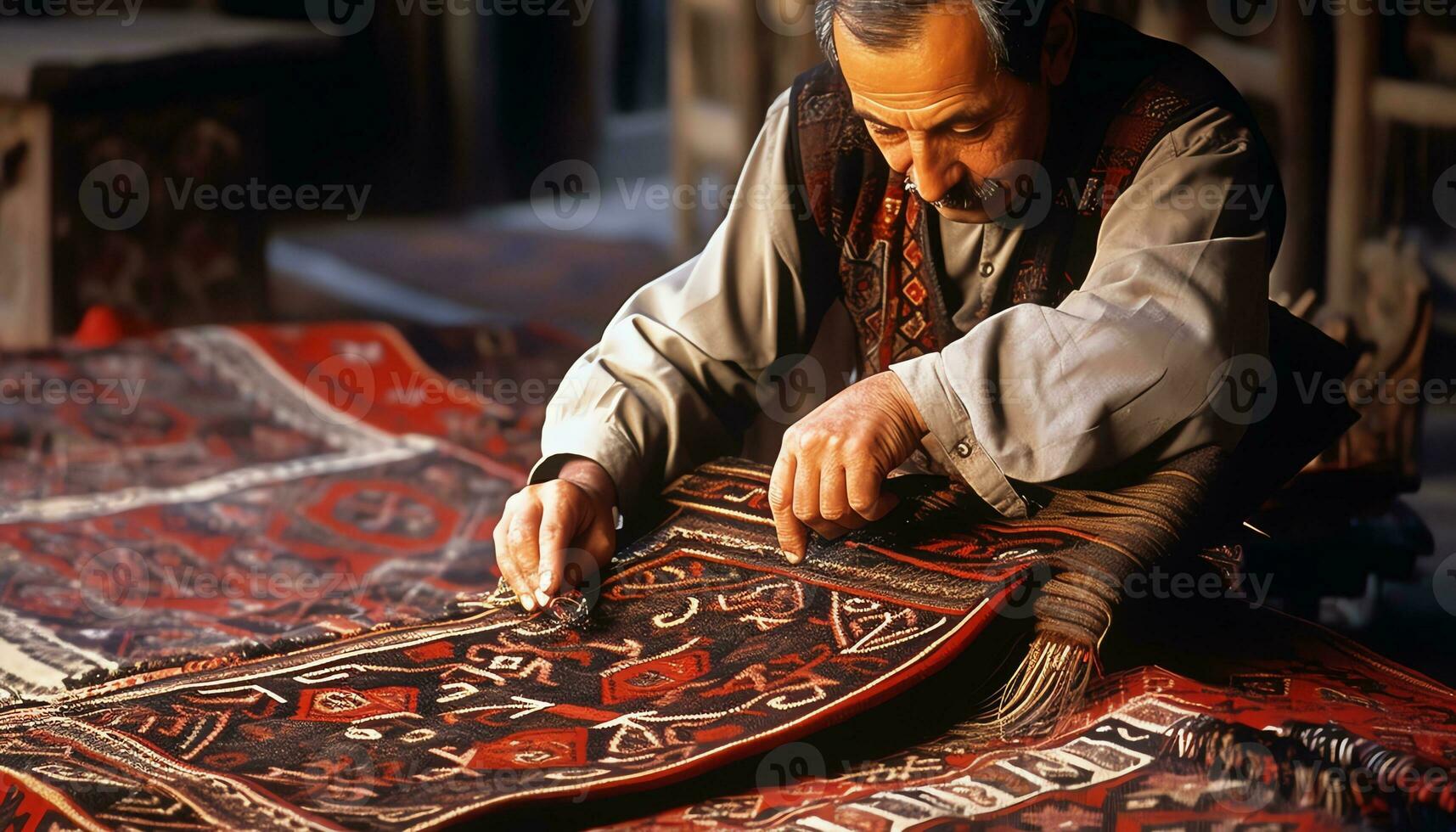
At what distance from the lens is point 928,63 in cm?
187

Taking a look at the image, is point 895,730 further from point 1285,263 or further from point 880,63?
point 1285,263

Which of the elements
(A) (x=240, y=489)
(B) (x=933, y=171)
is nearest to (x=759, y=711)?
(B) (x=933, y=171)

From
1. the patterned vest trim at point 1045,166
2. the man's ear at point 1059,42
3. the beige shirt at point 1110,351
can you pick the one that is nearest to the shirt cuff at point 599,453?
the beige shirt at point 1110,351

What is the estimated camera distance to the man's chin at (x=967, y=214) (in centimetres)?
209

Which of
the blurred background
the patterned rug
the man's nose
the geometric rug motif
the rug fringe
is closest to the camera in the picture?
the geometric rug motif

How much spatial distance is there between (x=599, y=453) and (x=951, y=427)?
0.50 metres

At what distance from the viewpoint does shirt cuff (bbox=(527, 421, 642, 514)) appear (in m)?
2.14

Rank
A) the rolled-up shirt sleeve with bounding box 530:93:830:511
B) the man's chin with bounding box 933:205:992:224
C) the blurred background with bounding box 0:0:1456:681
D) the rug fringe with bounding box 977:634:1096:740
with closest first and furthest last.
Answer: the rug fringe with bounding box 977:634:1096:740
the man's chin with bounding box 933:205:992:224
the rolled-up shirt sleeve with bounding box 530:93:830:511
the blurred background with bounding box 0:0:1456:681

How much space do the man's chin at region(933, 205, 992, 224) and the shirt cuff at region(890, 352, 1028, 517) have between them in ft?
0.90

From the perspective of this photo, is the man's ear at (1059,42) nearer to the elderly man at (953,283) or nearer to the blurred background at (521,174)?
the elderly man at (953,283)

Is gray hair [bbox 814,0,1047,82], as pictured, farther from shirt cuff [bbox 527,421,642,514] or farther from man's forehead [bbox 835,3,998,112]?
shirt cuff [bbox 527,421,642,514]

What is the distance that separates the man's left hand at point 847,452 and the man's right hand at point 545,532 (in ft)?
0.95

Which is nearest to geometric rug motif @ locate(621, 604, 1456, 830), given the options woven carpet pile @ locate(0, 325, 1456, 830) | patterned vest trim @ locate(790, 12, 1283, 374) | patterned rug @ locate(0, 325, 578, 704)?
woven carpet pile @ locate(0, 325, 1456, 830)

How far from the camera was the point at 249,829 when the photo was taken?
5.23 ft
